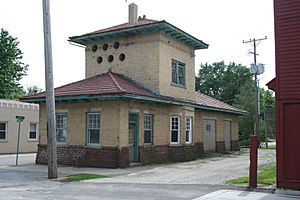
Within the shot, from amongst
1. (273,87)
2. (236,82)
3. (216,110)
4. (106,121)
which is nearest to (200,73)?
(236,82)

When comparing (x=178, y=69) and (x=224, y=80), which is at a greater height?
(x=224, y=80)

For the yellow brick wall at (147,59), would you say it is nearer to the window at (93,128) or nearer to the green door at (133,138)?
the green door at (133,138)

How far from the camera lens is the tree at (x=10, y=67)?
52.7 meters

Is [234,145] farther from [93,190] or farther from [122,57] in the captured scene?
[93,190]

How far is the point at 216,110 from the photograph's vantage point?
29438mm

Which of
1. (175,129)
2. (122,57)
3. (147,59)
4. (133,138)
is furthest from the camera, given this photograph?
(175,129)

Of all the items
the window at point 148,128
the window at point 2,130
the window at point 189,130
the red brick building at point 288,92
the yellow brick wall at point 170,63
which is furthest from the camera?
the window at point 2,130

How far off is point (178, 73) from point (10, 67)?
35.1 m

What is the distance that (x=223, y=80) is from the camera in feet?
257

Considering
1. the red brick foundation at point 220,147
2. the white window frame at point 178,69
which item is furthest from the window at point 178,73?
the red brick foundation at point 220,147

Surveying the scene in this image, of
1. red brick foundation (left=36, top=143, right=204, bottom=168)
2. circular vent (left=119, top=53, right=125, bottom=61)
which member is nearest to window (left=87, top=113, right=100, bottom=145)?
red brick foundation (left=36, top=143, right=204, bottom=168)

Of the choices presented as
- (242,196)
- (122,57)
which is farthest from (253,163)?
(122,57)

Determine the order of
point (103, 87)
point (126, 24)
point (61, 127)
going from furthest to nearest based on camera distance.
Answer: point (126, 24), point (61, 127), point (103, 87)

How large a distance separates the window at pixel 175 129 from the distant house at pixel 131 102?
0.20 feet
